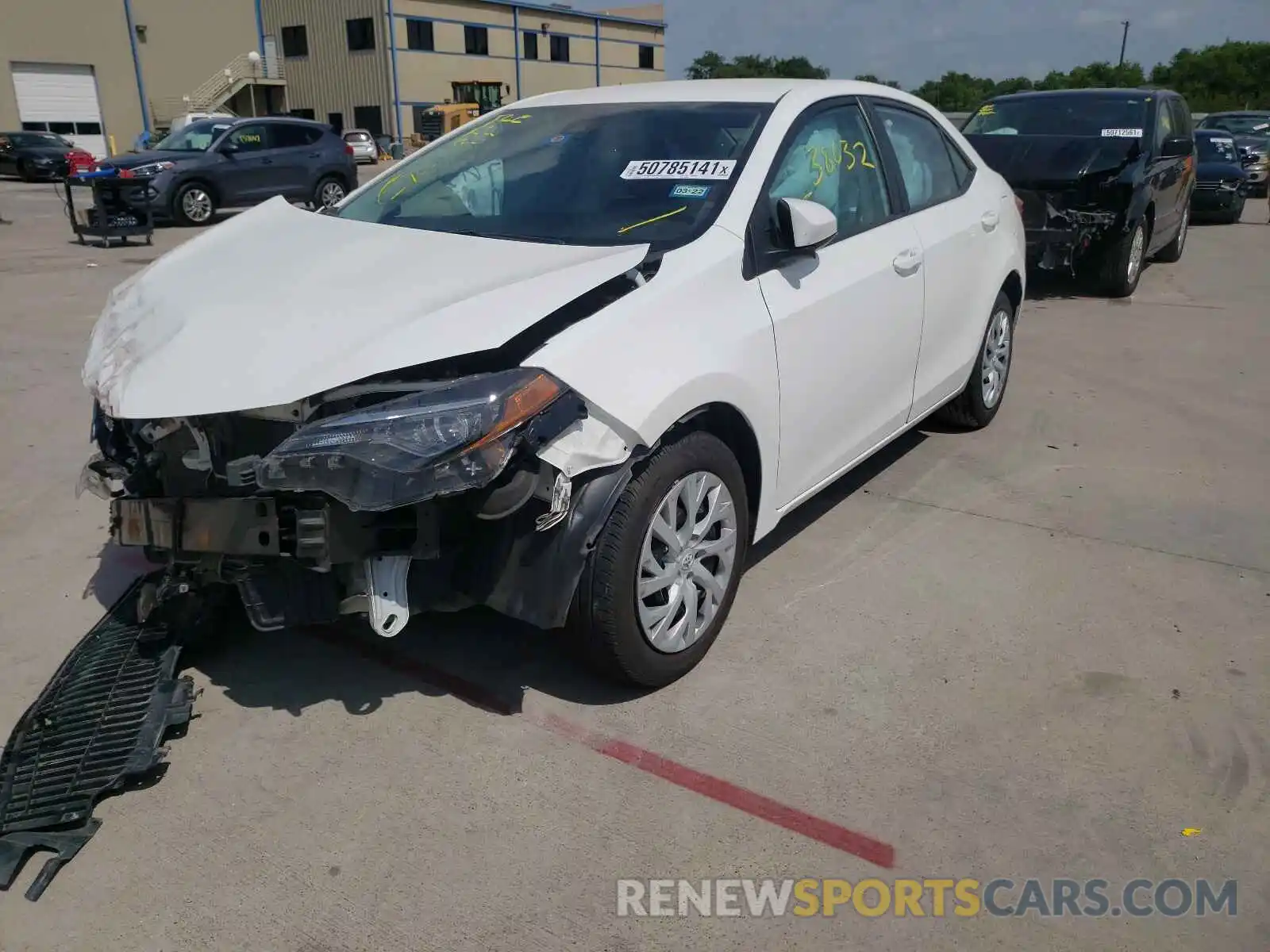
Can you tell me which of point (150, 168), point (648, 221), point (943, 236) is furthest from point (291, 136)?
point (648, 221)

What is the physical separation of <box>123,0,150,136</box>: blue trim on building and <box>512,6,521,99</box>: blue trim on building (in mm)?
18297

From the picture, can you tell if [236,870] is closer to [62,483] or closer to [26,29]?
[62,483]

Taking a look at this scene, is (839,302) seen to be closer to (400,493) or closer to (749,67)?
(400,493)

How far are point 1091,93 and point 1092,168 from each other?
5.46 feet

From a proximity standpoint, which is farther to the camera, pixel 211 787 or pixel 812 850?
pixel 211 787

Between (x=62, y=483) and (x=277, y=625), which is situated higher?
(x=277, y=625)

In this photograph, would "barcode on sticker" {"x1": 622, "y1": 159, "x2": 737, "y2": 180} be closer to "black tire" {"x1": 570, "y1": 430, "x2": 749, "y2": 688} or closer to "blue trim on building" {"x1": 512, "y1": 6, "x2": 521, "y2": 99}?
"black tire" {"x1": 570, "y1": 430, "x2": 749, "y2": 688}

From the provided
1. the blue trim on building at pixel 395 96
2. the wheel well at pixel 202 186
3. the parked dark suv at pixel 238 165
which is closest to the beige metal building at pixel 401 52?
the blue trim on building at pixel 395 96

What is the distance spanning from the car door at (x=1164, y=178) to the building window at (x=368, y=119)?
139 ft

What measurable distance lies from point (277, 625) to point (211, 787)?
1.54 feet

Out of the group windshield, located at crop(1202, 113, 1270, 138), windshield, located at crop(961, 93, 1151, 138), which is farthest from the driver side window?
windshield, located at crop(1202, 113, 1270, 138)

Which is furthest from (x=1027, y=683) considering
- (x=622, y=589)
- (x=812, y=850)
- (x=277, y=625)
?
(x=277, y=625)

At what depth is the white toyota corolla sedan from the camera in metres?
2.66

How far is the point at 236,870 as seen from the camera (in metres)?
2.52
